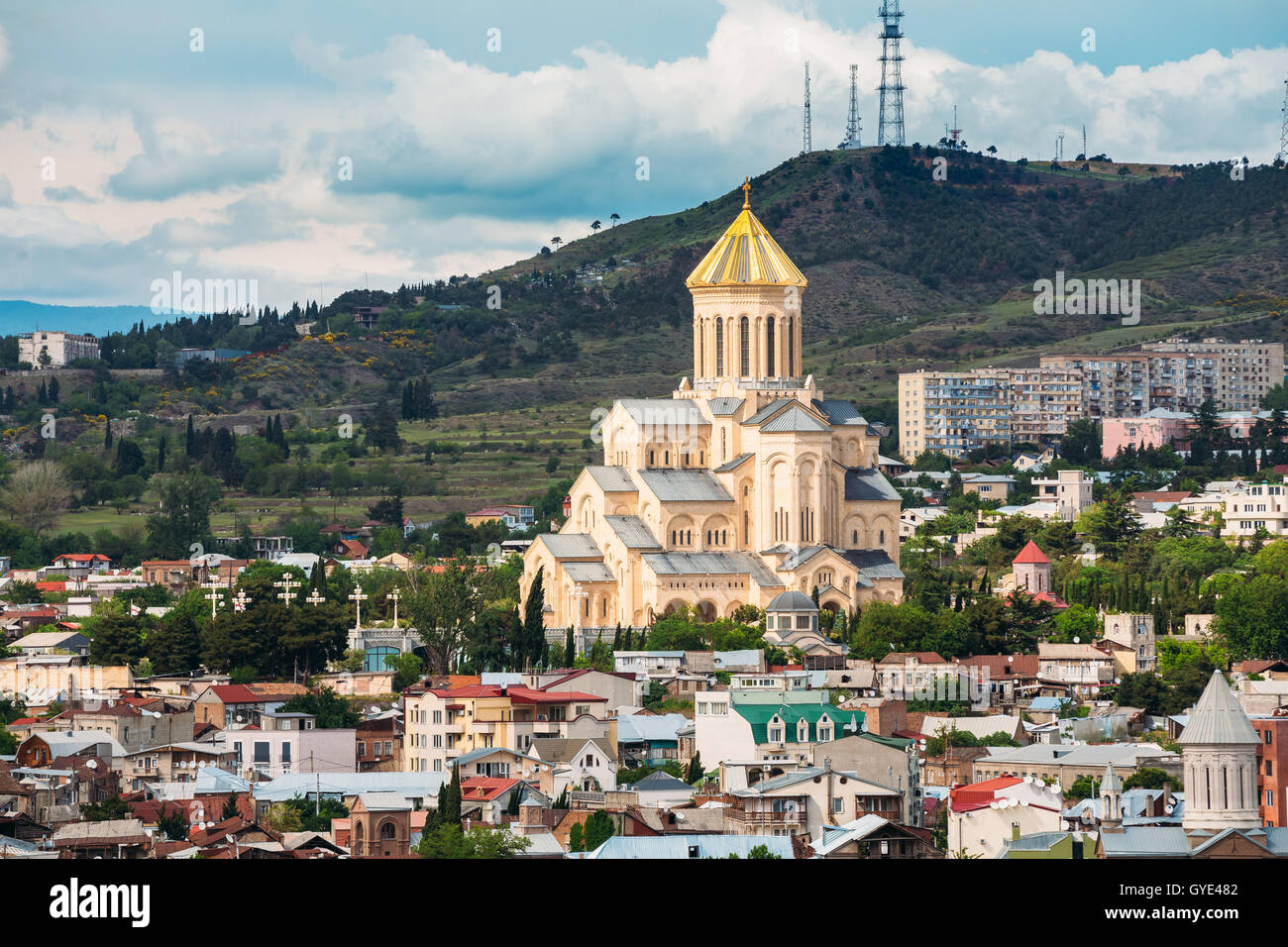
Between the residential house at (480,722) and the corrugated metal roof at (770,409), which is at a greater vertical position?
the corrugated metal roof at (770,409)

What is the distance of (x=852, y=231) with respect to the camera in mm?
190250

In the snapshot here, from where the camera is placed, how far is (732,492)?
68.2 m

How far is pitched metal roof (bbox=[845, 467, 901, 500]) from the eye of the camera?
69250 mm

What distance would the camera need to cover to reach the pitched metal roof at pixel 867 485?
69.2 metres

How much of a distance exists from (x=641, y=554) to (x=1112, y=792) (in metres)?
29.1

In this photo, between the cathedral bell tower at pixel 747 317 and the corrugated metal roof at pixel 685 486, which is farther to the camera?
the cathedral bell tower at pixel 747 317

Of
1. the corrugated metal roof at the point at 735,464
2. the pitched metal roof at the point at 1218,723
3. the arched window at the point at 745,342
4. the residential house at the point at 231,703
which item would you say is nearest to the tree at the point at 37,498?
the arched window at the point at 745,342

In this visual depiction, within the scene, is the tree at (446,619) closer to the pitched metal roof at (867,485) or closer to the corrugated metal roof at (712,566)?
the corrugated metal roof at (712,566)

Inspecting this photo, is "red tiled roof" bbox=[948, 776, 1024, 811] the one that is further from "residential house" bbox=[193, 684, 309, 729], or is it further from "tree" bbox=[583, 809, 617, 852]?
"residential house" bbox=[193, 684, 309, 729]

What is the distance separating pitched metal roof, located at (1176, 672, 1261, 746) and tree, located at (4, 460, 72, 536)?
259 feet

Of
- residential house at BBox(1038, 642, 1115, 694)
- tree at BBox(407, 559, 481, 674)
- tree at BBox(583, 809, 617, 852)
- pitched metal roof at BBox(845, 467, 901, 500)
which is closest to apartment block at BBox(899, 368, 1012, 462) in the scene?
pitched metal roof at BBox(845, 467, 901, 500)
